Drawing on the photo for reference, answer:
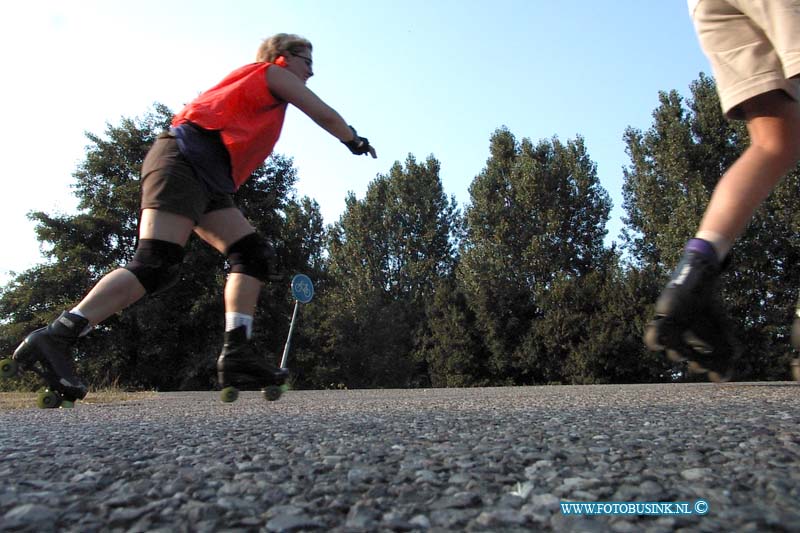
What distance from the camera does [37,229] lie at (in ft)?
76.3

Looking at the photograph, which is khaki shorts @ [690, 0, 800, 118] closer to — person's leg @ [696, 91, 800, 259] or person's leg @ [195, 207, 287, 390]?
person's leg @ [696, 91, 800, 259]

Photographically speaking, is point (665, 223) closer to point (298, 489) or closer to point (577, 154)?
point (577, 154)

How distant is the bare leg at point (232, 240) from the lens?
3697mm

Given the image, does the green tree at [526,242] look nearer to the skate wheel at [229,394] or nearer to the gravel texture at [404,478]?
the skate wheel at [229,394]

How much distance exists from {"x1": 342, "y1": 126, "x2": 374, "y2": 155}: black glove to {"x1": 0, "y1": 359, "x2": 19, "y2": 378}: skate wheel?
2.07 meters

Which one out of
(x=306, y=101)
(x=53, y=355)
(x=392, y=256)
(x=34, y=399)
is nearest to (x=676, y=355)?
(x=306, y=101)

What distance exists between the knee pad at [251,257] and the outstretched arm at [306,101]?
756 millimetres

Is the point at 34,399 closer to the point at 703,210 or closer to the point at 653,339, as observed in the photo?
the point at 653,339

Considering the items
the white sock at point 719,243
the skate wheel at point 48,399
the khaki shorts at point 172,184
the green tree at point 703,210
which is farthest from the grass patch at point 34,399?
the green tree at point 703,210

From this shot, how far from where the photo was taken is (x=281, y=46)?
149 inches

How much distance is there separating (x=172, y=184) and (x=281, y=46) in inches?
42.6

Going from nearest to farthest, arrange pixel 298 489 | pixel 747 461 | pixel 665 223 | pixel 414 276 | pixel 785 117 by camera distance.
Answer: pixel 298 489 → pixel 747 461 → pixel 785 117 → pixel 665 223 → pixel 414 276

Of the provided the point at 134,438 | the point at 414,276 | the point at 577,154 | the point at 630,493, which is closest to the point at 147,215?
the point at 134,438

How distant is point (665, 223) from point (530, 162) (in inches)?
336
